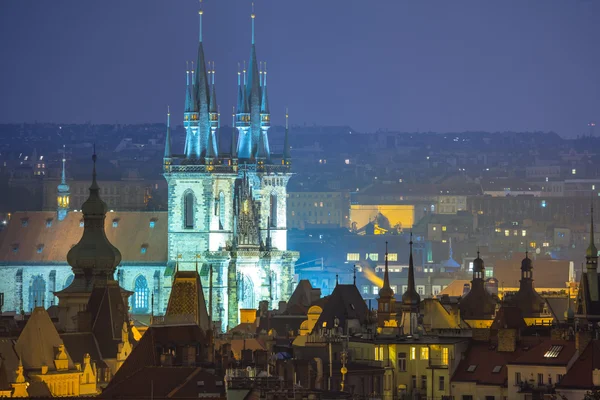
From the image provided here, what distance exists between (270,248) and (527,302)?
3778 cm

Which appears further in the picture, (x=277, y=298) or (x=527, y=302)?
(x=277, y=298)

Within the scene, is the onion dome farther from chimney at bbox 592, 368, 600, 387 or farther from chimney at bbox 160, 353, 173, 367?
chimney at bbox 592, 368, 600, 387

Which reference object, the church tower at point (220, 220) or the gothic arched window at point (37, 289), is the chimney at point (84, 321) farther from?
the gothic arched window at point (37, 289)

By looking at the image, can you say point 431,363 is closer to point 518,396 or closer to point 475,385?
point 475,385

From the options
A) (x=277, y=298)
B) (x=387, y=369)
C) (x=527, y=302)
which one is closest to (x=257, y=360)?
(x=387, y=369)

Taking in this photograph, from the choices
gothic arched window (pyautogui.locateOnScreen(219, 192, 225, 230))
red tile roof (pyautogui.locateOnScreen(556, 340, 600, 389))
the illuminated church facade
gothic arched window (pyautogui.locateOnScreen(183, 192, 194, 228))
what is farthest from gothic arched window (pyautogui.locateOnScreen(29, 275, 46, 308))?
red tile roof (pyautogui.locateOnScreen(556, 340, 600, 389))

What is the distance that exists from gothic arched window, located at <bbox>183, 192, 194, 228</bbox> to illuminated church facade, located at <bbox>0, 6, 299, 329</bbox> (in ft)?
0.20

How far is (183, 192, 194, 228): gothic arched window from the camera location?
158875mm

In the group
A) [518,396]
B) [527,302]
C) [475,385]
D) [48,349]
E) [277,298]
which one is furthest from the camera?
[277,298]

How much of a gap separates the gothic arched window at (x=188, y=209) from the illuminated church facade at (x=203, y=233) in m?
0.06

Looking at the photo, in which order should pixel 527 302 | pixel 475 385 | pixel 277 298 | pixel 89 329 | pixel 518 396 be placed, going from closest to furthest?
pixel 518 396 < pixel 475 385 < pixel 89 329 < pixel 527 302 < pixel 277 298

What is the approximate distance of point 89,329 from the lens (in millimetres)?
105000

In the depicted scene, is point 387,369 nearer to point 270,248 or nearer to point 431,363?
Answer: point 431,363

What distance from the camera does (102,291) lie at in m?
110
